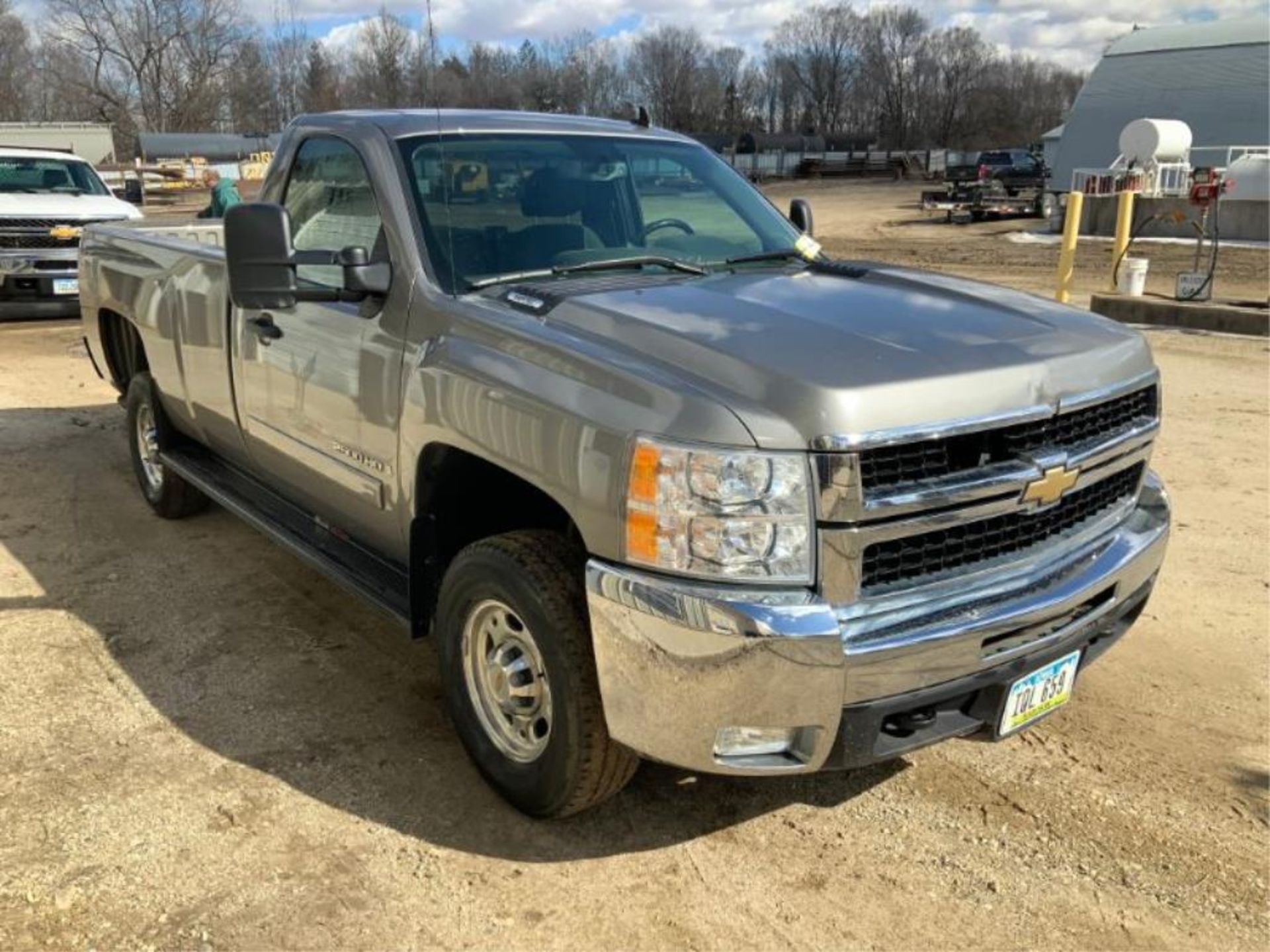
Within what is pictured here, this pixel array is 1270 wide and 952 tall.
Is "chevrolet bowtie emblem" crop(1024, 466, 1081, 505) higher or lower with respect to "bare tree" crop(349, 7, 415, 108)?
lower

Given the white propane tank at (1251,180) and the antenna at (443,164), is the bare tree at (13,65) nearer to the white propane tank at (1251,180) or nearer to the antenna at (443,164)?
the white propane tank at (1251,180)

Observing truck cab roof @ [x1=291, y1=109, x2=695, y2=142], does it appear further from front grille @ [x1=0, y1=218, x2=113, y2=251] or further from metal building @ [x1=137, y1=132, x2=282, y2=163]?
metal building @ [x1=137, y1=132, x2=282, y2=163]

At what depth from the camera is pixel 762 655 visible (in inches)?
99.9

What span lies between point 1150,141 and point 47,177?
22900 mm

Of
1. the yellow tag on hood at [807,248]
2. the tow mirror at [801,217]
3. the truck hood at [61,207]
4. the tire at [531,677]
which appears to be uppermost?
the tow mirror at [801,217]

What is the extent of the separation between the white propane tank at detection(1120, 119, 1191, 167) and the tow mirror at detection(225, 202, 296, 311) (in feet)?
87.0

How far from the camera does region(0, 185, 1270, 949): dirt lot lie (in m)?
2.86

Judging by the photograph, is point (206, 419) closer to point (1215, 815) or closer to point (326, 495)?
point (326, 495)

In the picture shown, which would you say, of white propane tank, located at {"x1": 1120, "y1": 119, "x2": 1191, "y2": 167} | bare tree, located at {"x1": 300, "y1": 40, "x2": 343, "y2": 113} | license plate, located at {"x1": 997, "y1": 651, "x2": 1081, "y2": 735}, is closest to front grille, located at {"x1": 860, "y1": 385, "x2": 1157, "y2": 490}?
license plate, located at {"x1": 997, "y1": 651, "x2": 1081, "y2": 735}

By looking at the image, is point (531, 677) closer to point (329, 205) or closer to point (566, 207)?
point (566, 207)

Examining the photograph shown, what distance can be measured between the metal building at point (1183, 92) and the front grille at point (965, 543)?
116 ft

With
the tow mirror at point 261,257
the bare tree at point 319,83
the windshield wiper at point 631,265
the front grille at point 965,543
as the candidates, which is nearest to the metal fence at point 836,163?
the bare tree at point 319,83

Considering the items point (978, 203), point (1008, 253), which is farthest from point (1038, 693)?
point (978, 203)

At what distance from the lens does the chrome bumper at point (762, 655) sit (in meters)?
2.55
